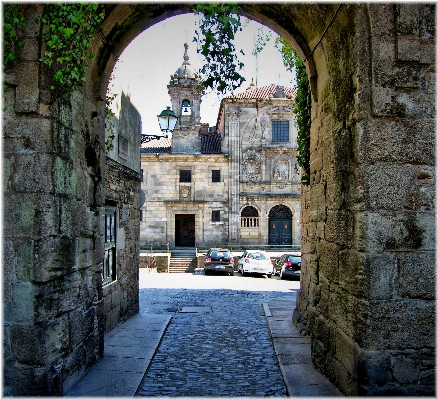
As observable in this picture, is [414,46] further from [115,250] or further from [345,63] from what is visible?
[115,250]

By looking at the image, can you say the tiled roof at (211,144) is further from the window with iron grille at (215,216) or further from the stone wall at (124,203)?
the stone wall at (124,203)

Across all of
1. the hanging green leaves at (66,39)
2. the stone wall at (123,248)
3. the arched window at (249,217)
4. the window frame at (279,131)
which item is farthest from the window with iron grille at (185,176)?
the hanging green leaves at (66,39)

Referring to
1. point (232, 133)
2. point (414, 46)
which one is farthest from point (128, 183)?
point (232, 133)

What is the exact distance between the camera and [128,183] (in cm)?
877

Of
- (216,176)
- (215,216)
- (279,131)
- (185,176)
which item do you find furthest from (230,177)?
(279,131)

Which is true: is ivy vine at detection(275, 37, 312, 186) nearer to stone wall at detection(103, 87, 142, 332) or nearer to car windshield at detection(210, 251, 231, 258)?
stone wall at detection(103, 87, 142, 332)

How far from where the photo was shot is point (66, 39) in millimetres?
4215

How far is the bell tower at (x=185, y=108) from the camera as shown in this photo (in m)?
31.1

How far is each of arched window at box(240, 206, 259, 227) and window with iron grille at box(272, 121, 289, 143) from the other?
18.3ft

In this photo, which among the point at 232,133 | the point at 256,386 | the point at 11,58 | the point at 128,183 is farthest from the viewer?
the point at 232,133

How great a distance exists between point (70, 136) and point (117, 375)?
9.86 feet

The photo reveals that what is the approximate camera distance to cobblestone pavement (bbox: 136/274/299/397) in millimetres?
5102

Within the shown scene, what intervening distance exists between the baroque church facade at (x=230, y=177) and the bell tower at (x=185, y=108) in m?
0.07

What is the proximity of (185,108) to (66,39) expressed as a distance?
2732 cm
